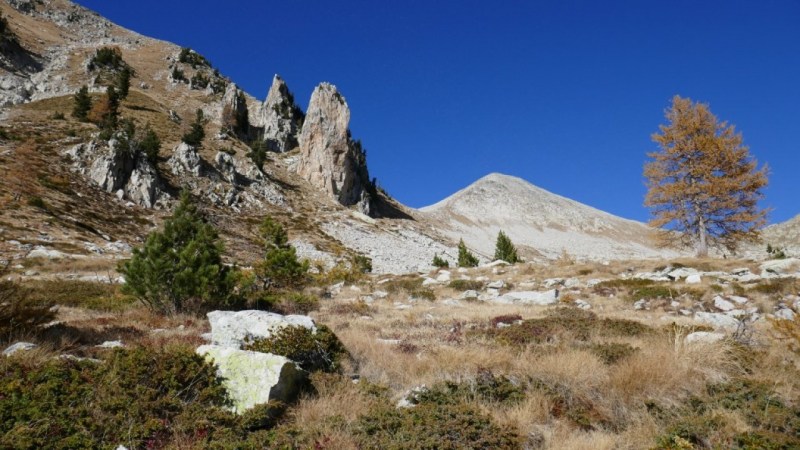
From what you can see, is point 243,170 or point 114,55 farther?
point 114,55

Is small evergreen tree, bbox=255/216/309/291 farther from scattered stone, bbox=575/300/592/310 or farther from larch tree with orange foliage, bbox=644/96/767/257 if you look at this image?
larch tree with orange foliage, bbox=644/96/767/257

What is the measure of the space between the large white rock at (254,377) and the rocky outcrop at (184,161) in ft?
176

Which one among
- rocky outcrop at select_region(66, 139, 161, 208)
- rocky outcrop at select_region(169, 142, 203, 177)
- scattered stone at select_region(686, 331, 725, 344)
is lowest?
scattered stone at select_region(686, 331, 725, 344)

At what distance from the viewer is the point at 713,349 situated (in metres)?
5.93

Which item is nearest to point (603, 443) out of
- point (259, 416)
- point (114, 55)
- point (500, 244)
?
point (259, 416)

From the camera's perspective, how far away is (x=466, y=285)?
806 inches

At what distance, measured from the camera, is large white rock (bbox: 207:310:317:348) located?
7059mm

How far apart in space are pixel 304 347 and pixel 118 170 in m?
46.6

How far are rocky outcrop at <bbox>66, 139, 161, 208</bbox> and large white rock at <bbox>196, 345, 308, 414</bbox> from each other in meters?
45.1

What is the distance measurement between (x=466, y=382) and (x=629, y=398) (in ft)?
6.35

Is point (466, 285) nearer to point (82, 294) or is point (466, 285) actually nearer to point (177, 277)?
point (177, 277)

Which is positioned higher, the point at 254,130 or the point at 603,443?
the point at 254,130

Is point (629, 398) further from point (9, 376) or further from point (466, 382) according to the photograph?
point (9, 376)

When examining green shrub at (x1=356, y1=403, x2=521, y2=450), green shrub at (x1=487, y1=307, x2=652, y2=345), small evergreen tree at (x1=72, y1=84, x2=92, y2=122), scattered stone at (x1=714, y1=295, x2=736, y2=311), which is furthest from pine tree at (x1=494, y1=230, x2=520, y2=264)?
small evergreen tree at (x1=72, y1=84, x2=92, y2=122)
